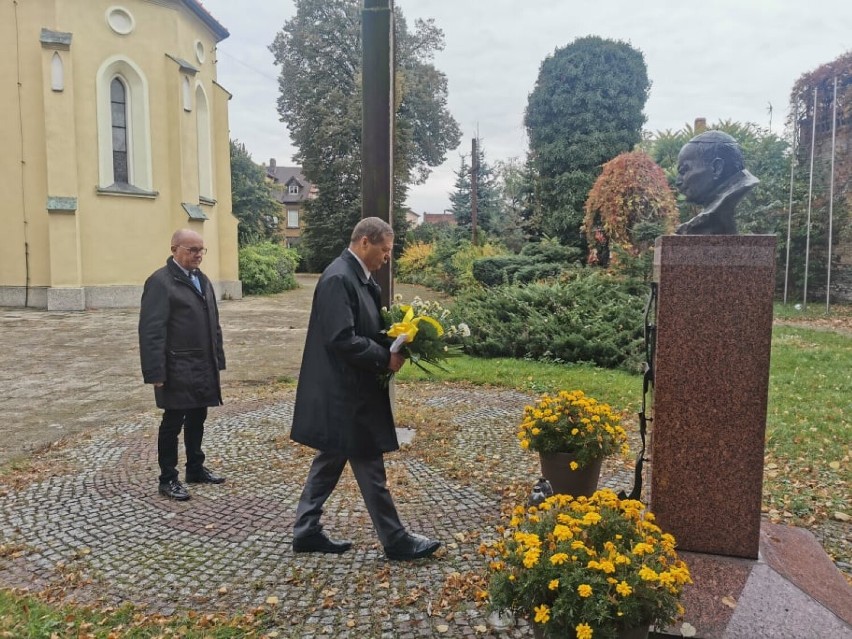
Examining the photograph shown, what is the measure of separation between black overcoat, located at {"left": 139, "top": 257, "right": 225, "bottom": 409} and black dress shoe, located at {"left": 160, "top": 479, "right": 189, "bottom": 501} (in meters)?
0.62

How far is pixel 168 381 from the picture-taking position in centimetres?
454

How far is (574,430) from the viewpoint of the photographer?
417 cm

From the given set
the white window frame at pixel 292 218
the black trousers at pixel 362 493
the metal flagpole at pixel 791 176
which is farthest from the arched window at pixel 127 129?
the white window frame at pixel 292 218

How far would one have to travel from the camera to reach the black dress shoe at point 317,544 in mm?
3631

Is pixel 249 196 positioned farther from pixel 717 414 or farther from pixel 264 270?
pixel 717 414

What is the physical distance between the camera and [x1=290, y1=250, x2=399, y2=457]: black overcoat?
326 centimetres

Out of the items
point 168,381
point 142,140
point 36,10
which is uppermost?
point 36,10

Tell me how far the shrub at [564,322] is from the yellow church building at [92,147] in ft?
38.9

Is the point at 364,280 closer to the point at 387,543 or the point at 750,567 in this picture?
the point at 387,543

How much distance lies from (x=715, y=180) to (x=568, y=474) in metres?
2.14

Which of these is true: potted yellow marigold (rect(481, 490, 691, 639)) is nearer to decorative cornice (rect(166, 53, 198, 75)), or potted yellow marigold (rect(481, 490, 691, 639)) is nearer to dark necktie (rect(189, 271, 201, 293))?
dark necktie (rect(189, 271, 201, 293))

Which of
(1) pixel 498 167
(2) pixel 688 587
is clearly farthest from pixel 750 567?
(1) pixel 498 167

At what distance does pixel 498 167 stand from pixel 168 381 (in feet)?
130

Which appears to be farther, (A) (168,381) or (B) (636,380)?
(B) (636,380)
